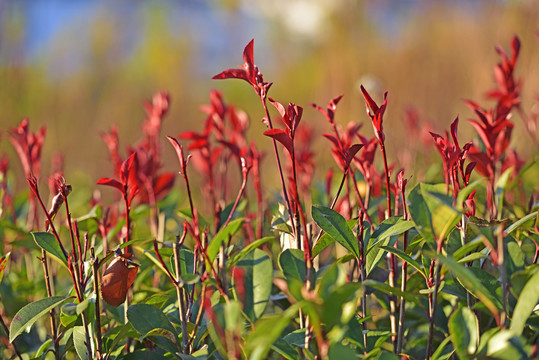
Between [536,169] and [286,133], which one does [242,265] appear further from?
[536,169]

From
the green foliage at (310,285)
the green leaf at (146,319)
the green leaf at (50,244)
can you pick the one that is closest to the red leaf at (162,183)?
the green foliage at (310,285)

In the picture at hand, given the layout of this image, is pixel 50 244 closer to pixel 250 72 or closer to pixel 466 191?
pixel 250 72

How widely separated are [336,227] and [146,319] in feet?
0.93

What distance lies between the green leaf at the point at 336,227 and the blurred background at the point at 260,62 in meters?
1.80

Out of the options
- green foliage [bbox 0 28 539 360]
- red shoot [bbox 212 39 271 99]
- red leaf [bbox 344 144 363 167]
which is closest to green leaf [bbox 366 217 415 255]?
green foliage [bbox 0 28 539 360]

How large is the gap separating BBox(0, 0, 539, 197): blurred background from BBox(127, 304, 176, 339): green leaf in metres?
1.73

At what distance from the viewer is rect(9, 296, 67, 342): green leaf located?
28.3 inches

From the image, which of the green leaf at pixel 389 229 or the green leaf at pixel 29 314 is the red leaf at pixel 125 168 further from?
the green leaf at pixel 389 229

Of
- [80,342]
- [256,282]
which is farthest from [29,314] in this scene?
[256,282]

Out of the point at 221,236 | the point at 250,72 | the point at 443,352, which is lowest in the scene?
the point at 443,352

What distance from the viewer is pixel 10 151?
5543 mm

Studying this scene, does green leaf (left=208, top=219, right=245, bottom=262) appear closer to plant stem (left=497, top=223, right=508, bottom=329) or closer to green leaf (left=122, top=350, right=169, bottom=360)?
green leaf (left=122, top=350, right=169, bottom=360)

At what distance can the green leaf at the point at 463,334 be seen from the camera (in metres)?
0.62

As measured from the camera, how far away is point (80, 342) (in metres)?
0.79
